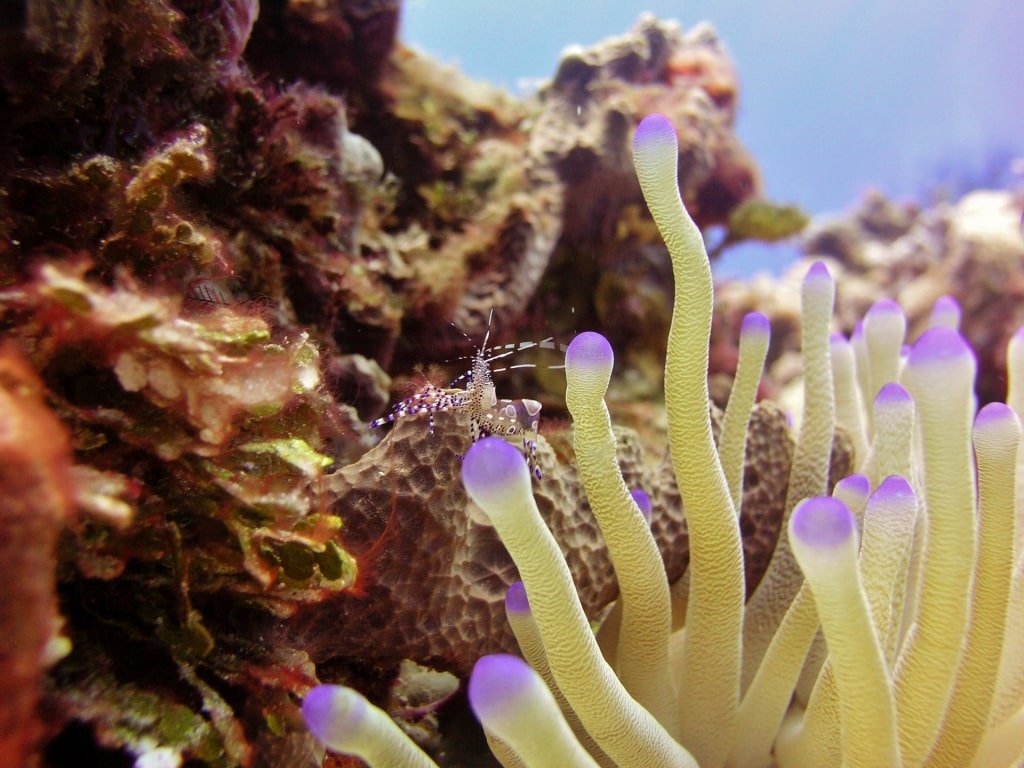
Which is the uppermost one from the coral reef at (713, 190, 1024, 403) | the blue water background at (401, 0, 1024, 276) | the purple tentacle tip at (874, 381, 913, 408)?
the blue water background at (401, 0, 1024, 276)

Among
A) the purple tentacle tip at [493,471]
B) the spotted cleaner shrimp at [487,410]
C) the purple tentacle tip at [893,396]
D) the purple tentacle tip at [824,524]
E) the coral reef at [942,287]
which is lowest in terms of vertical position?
the purple tentacle tip at [493,471]

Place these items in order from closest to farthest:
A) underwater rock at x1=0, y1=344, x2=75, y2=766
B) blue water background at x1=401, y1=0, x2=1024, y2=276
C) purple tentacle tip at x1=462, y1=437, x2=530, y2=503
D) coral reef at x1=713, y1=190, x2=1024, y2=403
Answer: underwater rock at x1=0, y1=344, x2=75, y2=766, purple tentacle tip at x1=462, y1=437, x2=530, y2=503, coral reef at x1=713, y1=190, x2=1024, y2=403, blue water background at x1=401, y1=0, x2=1024, y2=276

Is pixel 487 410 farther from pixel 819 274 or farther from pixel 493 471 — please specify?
pixel 819 274

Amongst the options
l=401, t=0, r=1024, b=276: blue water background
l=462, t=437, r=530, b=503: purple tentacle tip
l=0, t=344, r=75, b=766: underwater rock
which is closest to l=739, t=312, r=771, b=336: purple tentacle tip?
l=462, t=437, r=530, b=503: purple tentacle tip

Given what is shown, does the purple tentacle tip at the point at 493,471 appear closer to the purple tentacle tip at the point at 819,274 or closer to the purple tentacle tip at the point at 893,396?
the purple tentacle tip at the point at 893,396

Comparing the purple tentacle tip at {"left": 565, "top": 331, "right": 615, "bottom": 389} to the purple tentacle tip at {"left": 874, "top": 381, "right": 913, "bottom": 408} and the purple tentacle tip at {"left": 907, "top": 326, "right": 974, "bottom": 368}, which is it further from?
the purple tentacle tip at {"left": 874, "top": 381, "right": 913, "bottom": 408}

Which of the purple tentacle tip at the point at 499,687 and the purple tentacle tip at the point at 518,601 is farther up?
the purple tentacle tip at the point at 518,601

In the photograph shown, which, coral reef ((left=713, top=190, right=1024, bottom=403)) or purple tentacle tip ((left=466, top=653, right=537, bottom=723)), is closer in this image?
purple tentacle tip ((left=466, top=653, right=537, bottom=723))

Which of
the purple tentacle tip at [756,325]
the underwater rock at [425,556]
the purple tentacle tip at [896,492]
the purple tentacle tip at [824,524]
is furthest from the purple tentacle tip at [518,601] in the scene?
the purple tentacle tip at [756,325]
